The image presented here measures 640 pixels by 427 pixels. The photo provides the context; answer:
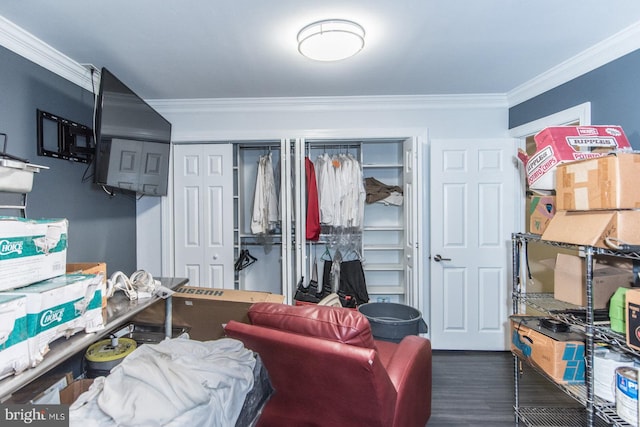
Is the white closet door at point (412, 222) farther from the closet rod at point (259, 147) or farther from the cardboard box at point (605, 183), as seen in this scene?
the closet rod at point (259, 147)

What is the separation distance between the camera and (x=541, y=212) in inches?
75.5

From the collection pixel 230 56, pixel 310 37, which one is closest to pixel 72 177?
pixel 230 56

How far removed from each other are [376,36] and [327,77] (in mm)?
682

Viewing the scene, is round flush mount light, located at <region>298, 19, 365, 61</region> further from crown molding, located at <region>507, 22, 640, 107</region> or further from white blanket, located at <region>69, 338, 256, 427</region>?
white blanket, located at <region>69, 338, 256, 427</region>

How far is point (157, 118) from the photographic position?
101 inches

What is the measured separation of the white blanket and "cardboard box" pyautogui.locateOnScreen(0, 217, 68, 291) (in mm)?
500

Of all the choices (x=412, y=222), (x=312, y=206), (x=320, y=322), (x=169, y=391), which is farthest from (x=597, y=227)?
(x=312, y=206)

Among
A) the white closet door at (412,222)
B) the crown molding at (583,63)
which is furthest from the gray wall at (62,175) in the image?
the crown molding at (583,63)

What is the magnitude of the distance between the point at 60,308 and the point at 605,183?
95.5 inches

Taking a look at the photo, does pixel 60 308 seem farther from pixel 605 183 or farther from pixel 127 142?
pixel 605 183

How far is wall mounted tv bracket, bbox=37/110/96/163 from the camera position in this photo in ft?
6.51

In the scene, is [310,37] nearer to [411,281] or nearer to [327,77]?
[327,77]

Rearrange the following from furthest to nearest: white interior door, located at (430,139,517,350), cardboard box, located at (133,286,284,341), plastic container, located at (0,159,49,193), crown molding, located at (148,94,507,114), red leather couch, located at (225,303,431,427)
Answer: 1. crown molding, located at (148,94,507,114)
2. white interior door, located at (430,139,517,350)
3. cardboard box, located at (133,286,284,341)
4. plastic container, located at (0,159,49,193)
5. red leather couch, located at (225,303,431,427)

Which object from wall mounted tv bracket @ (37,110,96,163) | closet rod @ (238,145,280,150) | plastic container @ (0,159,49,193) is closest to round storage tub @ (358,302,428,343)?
closet rod @ (238,145,280,150)
